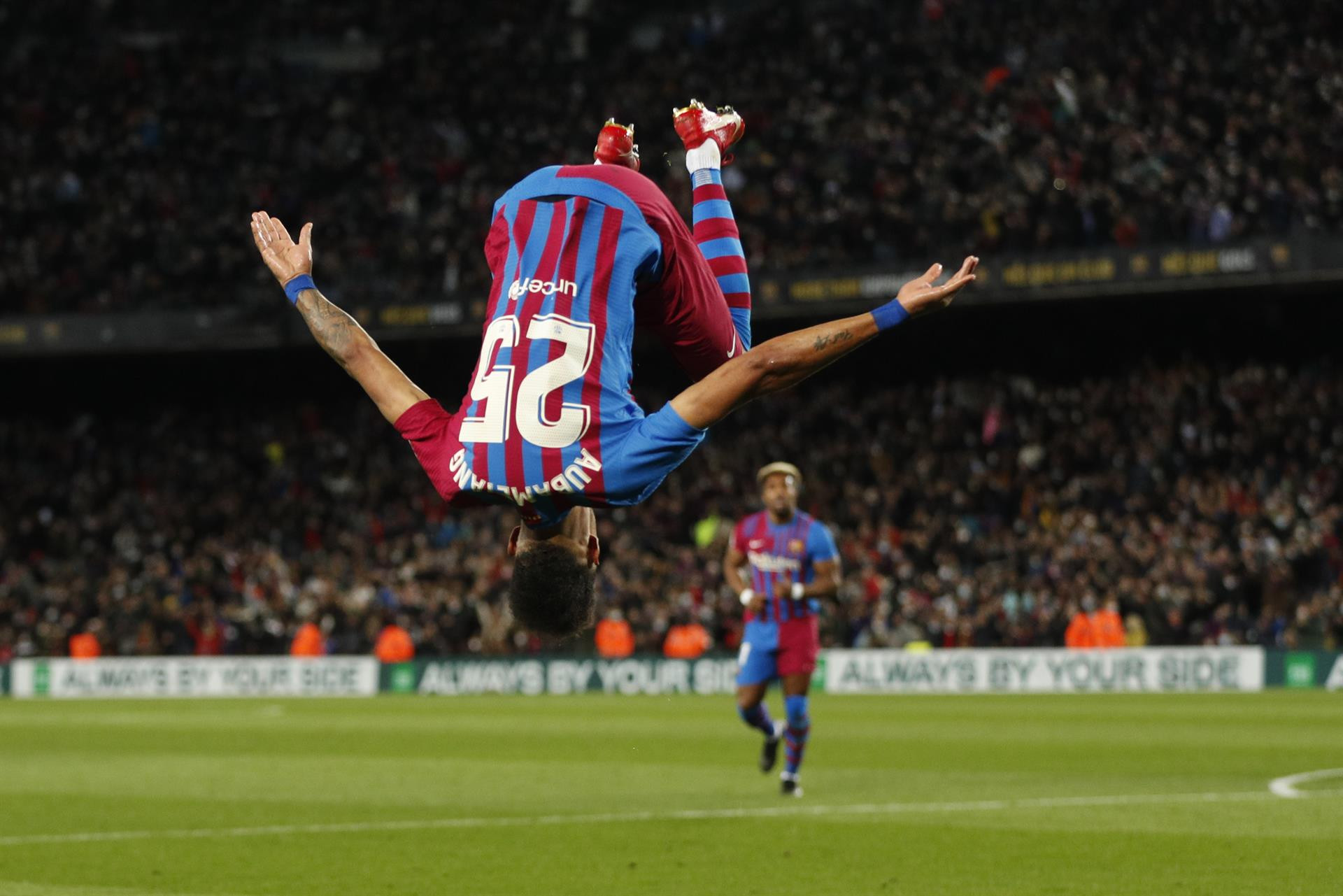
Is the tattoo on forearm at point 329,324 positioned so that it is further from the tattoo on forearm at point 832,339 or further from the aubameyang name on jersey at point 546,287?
the tattoo on forearm at point 832,339

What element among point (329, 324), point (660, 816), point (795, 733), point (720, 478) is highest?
point (720, 478)

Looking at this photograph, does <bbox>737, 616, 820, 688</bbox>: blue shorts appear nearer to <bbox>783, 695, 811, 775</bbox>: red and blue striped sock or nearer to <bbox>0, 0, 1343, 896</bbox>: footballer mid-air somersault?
<bbox>0, 0, 1343, 896</bbox>: footballer mid-air somersault

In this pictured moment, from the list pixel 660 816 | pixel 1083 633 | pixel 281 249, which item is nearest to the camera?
pixel 281 249

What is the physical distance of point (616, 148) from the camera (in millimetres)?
7184

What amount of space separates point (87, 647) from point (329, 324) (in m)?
33.3

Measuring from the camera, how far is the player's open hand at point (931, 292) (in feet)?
19.9

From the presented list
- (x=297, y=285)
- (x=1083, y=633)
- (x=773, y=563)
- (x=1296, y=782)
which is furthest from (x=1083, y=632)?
(x=297, y=285)

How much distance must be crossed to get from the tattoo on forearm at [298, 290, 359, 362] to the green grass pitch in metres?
3.80

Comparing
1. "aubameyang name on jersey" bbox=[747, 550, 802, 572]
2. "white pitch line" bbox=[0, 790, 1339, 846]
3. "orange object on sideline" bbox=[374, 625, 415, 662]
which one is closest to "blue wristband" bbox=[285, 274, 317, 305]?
"white pitch line" bbox=[0, 790, 1339, 846]

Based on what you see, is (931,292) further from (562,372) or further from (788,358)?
(562,372)

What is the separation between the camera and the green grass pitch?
9953 mm

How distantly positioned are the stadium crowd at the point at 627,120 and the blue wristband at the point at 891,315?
88.9 ft

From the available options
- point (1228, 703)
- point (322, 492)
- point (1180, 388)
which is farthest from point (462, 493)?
point (322, 492)

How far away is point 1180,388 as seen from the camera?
33.8 m
